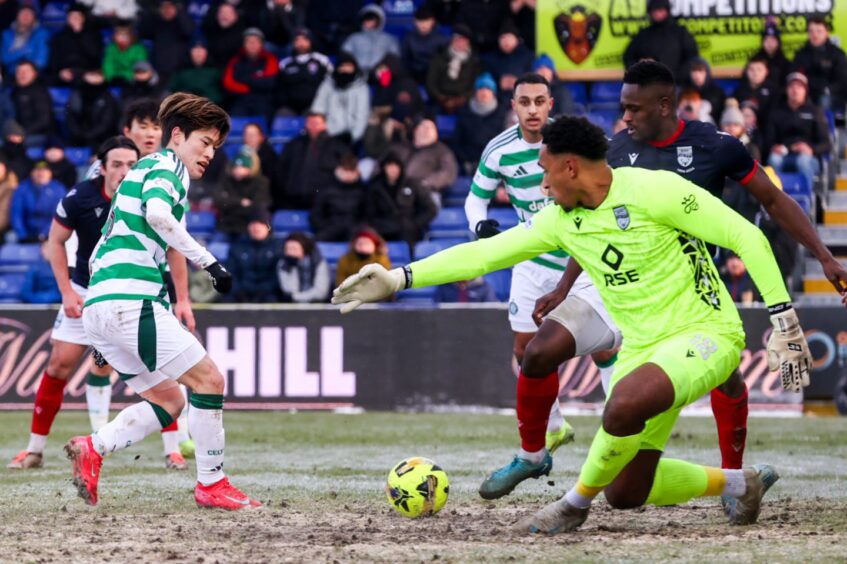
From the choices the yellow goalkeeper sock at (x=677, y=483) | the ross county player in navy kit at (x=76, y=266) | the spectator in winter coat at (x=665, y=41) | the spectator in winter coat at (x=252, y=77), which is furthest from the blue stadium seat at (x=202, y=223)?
the yellow goalkeeper sock at (x=677, y=483)

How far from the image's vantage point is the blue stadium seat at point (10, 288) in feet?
61.3

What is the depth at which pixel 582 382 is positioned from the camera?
15.3 metres

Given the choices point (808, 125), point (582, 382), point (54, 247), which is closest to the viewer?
point (54, 247)

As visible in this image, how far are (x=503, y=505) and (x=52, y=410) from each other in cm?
397

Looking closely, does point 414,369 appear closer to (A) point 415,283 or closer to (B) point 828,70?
(B) point 828,70

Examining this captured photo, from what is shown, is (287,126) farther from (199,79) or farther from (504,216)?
(504,216)

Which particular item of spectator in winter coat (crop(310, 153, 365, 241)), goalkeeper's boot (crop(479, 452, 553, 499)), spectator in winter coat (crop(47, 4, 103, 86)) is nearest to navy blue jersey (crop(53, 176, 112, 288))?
goalkeeper's boot (crop(479, 452, 553, 499))

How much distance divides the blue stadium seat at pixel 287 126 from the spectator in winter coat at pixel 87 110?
222 centimetres

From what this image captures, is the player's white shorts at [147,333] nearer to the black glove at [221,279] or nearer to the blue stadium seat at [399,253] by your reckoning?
the black glove at [221,279]

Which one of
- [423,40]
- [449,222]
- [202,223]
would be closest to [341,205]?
[449,222]

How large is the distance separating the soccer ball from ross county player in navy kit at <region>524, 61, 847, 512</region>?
3.09ft

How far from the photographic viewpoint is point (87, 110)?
2061 cm

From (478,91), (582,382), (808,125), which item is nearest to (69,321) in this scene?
(582,382)

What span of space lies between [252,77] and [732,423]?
13923mm
